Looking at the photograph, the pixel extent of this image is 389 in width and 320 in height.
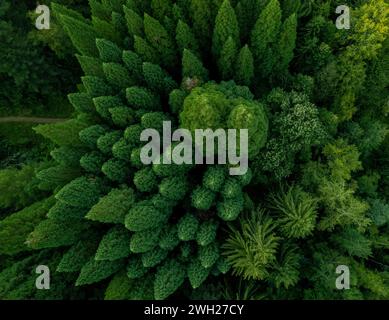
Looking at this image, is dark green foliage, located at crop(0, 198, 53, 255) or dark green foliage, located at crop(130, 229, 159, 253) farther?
dark green foliage, located at crop(0, 198, 53, 255)

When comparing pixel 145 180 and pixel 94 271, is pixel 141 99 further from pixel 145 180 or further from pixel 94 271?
pixel 94 271

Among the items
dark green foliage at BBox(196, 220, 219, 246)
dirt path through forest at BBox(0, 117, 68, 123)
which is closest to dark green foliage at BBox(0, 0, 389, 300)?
dark green foliage at BBox(196, 220, 219, 246)

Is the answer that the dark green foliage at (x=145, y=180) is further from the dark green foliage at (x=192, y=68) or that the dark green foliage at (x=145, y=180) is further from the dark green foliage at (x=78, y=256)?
the dark green foliage at (x=192, y=68)

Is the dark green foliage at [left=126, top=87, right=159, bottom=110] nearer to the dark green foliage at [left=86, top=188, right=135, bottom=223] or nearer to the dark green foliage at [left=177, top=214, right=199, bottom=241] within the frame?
the dark green foliage at [left=86, top=188, right=135, bottom=223]

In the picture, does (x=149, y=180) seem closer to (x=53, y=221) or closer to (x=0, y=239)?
(x=53, y=221)

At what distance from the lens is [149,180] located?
18703 millimetres

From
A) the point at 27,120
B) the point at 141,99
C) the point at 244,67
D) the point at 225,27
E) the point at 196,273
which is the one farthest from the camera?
the point at 27,120

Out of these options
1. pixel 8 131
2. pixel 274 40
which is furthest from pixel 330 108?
pixel 8 131

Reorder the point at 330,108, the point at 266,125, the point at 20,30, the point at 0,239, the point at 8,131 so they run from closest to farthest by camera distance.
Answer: the point at 266,125 → the point at 0,239 → the point at 330,108 → the point at 20,30 → the point at 8,131

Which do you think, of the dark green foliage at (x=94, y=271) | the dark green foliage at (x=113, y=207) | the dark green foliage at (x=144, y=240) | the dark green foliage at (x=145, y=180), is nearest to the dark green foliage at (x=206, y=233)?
the dark green foliage at (x=144, y=240)

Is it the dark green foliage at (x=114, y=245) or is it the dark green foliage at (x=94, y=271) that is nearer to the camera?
the dark green foliage at (x=114, y=245)

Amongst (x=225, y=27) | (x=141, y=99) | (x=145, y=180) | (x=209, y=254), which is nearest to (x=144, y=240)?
(x=145, y=180)

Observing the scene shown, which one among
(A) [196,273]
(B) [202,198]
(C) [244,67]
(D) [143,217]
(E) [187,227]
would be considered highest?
(C) [244,67]
